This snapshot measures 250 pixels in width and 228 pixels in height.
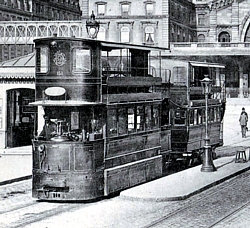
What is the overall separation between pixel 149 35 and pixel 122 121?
181 ft

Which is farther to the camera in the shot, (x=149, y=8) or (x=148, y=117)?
(x=149, y=8)

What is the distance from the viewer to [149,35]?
7225 centimetres

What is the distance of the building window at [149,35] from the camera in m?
72.1

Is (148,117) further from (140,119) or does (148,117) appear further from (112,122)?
(112,122)

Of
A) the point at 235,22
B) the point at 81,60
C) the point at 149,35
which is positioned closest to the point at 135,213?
the point at 81,60

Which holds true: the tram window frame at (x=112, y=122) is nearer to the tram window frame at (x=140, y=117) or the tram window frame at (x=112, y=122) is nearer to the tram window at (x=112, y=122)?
the tram window at (x=112, y=122)

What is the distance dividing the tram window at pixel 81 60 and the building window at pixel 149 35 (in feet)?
183

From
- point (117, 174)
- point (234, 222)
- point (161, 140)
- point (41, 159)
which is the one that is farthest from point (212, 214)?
point (161, 140)

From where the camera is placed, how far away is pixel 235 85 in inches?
2899

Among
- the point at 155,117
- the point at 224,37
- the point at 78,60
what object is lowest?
the point at 155,117

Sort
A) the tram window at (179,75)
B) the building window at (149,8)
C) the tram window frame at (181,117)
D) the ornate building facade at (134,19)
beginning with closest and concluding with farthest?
the tram window frame at (181,117)
the tram window at (179,75)
the building window at (149,8)
the ornate building facade at (134,19)

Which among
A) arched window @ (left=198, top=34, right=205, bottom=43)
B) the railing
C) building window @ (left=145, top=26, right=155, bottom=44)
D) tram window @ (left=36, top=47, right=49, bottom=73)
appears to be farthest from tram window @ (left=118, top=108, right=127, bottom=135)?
arched window @ (left=198, top=34, right=205, bottom=43)

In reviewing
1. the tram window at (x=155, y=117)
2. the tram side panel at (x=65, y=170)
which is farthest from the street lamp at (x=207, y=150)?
the tram side panel at (x=65, y=170)

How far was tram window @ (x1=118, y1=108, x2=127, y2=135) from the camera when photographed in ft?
58.4
